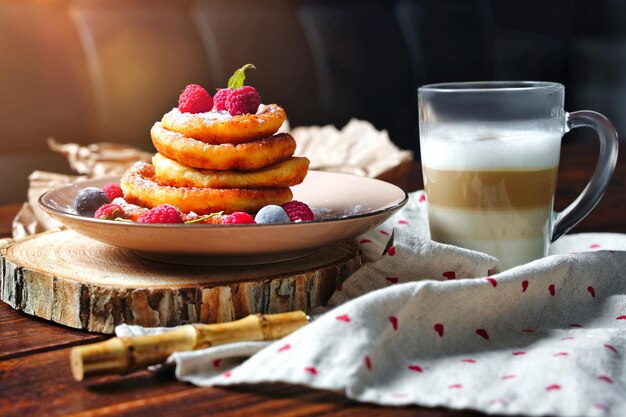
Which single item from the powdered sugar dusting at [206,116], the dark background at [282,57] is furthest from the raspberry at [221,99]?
the dark background at [282,57]

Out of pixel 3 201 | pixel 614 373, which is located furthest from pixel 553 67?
pixel 614 373

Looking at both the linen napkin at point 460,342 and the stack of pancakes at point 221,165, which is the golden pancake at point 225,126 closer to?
the stack of pancakes at point 221,165

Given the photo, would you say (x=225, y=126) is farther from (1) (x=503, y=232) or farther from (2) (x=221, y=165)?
(1) (x=503, y=232)

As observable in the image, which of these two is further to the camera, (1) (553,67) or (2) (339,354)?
(1) (553,67)

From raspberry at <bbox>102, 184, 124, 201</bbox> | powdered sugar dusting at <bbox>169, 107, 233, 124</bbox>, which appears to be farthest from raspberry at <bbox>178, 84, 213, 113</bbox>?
raspberry at <bbox>102, 184, 124, 201</bbox>

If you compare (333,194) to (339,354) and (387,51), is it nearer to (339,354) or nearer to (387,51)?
(339,354)

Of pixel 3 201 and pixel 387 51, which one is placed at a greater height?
pixel 387 51

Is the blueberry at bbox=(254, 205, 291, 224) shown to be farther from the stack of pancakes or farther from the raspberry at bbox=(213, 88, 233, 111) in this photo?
the raspberry at bbox=(213, 88, 233, 111)

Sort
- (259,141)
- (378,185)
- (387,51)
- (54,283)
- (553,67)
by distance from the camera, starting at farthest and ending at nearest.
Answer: (553,67), (387,51), (378,185), (259,141), (54,283)

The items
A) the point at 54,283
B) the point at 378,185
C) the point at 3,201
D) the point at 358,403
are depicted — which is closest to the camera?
the point at 358,403
